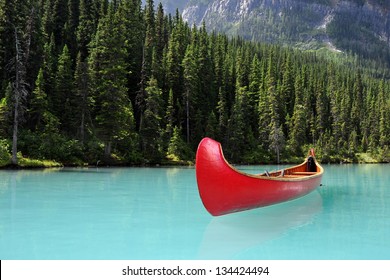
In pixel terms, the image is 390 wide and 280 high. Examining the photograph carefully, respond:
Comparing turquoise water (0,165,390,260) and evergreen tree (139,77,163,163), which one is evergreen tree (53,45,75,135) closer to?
evergreen tree (139,77,163,163)

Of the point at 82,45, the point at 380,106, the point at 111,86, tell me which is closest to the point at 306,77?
the point at 380,106

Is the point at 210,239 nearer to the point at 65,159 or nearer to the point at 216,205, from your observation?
the point at 216,205

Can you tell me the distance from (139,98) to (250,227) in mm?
44370

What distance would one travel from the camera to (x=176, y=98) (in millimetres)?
62938

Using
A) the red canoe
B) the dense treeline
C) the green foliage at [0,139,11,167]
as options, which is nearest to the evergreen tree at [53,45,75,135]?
the dense treeline

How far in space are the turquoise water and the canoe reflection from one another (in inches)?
1.0

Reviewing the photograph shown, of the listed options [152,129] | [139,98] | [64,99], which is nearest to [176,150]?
[152,129]

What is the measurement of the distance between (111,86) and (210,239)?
1436 inches

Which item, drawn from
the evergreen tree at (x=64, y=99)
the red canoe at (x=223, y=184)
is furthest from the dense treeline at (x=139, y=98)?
the red canoe at (x=223, y=184)

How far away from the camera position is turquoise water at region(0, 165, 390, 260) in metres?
10.4

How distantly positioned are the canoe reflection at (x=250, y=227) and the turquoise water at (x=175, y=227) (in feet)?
0.08

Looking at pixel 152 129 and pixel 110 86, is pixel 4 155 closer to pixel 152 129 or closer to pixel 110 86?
pixel 110 86

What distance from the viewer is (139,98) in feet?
184

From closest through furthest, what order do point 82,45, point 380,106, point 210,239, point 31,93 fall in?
1. point 210,239
2. point 31,93
3. point 82,45
4. point 380,106
